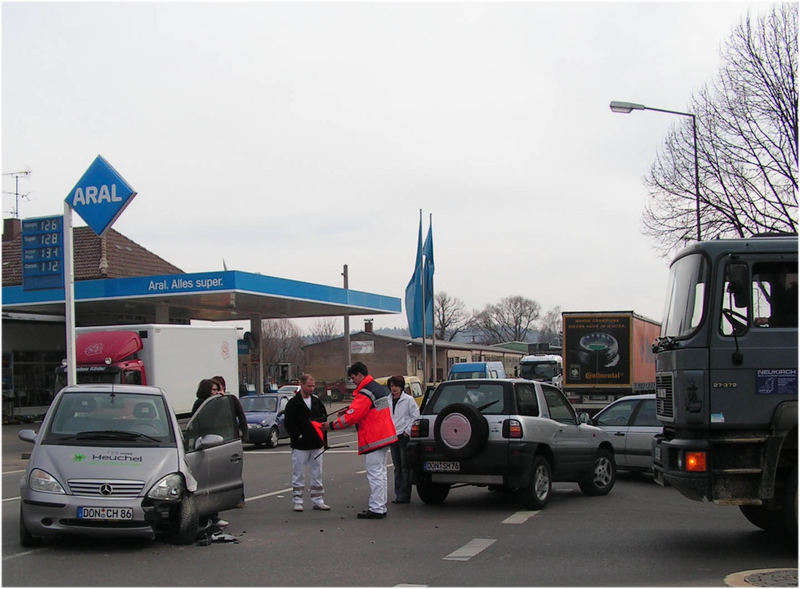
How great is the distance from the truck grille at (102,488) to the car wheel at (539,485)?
5241 mm

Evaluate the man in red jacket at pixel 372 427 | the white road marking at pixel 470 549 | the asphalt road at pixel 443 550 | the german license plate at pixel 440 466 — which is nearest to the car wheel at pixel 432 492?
the asphalt road at pixel 443 550

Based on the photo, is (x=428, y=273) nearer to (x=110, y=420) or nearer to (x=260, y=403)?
(x=260, y=403)

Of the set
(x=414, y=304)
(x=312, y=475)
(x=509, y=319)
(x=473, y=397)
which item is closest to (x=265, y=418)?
(x=312, y=475)

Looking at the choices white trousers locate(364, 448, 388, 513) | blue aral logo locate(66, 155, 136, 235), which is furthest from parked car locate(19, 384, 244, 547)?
blue aral logo locate(66, 155, 136, 235)

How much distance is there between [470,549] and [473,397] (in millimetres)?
3367

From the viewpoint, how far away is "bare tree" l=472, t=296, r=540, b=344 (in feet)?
460

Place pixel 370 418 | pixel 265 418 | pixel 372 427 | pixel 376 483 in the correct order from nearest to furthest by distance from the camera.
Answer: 1. pixel 376 483
2. pixel 372 427
3. pixel 370 418
4. pixel 265 418

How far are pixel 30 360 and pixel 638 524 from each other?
3153 centimetres

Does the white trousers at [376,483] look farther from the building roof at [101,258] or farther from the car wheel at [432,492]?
the building roof at [101,258]

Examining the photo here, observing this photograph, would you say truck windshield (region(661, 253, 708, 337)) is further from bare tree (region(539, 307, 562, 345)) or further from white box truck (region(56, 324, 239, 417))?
bare tree (region(539, 307, 562, 345))

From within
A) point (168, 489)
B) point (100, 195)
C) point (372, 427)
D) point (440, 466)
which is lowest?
point (440, 466)

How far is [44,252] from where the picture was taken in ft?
80.2

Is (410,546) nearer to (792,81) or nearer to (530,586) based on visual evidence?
(530,586)

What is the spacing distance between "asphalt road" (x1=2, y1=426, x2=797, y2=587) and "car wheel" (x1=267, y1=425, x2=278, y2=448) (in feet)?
38.5
